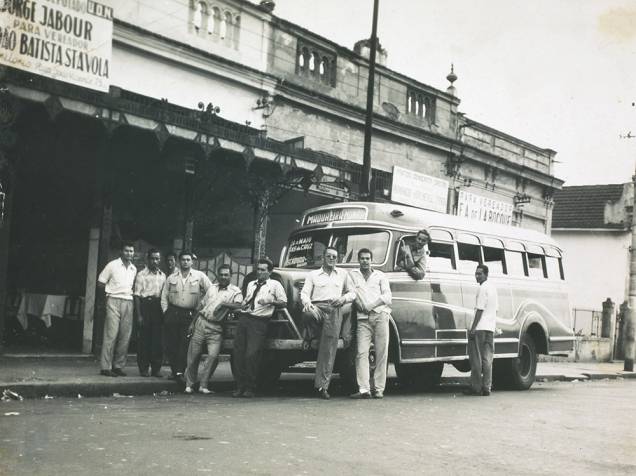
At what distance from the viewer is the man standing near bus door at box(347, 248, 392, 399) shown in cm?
1151

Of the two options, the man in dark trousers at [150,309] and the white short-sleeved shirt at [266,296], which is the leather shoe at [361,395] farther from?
the man in dark trousers at [150,309]

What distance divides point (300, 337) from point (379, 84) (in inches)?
489

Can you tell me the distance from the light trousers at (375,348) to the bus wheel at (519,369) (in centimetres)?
405

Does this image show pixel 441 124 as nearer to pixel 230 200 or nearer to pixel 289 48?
pixel 289 48

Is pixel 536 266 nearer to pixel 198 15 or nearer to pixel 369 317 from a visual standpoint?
pixel 369 317

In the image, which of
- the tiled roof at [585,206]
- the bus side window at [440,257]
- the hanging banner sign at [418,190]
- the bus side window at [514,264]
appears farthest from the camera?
the tiled roof at [585,206]

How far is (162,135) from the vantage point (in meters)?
13.4

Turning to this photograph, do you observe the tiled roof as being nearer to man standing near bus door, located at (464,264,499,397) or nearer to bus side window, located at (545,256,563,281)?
bus side window, located at (545,256,563,281)

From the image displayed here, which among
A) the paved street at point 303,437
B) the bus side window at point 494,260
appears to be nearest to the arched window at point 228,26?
the bus side window at point 494,260

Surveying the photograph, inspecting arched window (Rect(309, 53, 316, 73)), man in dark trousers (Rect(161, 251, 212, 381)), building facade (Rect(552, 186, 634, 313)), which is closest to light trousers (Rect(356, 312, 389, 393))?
man in dark trousers (Rect(161, 251, 212, 381))

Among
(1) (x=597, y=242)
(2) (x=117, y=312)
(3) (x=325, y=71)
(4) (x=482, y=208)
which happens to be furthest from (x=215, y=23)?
(1) (x=597, y=242)

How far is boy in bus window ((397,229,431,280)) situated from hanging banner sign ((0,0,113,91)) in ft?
17.9

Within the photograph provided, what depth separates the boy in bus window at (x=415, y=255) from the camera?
40.8ft

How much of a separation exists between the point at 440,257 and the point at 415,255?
2.69ft
